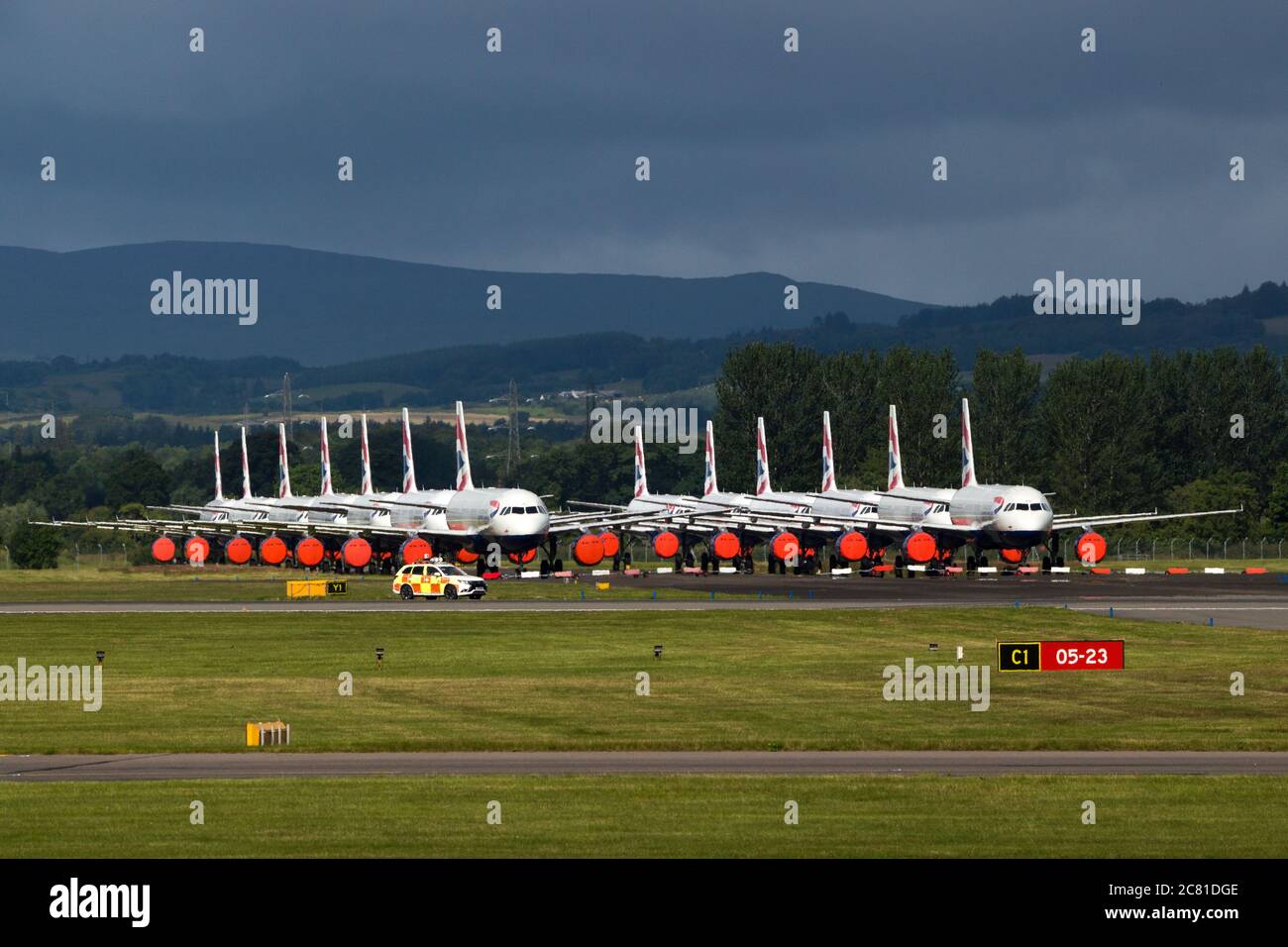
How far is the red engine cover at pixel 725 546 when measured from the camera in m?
127

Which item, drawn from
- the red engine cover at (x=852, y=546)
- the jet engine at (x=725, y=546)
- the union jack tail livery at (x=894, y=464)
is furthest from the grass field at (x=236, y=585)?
the union jack tail livery at (x=894, y=464)

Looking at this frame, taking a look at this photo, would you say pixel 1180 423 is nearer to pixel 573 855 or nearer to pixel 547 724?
pixel 547 724

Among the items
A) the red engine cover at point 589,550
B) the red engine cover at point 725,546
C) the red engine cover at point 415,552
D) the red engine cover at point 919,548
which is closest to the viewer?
the red engine cover at point 415,552

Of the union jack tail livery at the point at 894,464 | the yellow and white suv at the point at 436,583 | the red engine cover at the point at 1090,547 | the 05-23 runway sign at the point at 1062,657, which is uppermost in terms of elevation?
→ the union jack tail livery at the point at 894,464

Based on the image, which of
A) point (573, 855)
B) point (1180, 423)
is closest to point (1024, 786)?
point (573, 855)

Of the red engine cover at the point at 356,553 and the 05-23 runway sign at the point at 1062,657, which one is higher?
the red engine cover at the point at 356,553

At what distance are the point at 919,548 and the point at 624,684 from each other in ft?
214

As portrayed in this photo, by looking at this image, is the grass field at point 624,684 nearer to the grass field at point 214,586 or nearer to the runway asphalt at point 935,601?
the runway asphalt at point 935,601

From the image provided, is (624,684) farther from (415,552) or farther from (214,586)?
(415,552)

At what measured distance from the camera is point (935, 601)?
81.6 meters

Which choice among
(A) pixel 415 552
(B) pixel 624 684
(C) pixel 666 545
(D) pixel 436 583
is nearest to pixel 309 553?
(A) pixel 415 552

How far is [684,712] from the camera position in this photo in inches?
1695

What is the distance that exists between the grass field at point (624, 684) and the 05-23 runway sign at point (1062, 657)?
0.86 metres

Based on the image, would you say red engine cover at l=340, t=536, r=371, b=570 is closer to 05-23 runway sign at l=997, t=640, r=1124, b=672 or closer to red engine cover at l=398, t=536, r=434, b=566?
red engine cover at l=398, t=536, r=434, b=566
